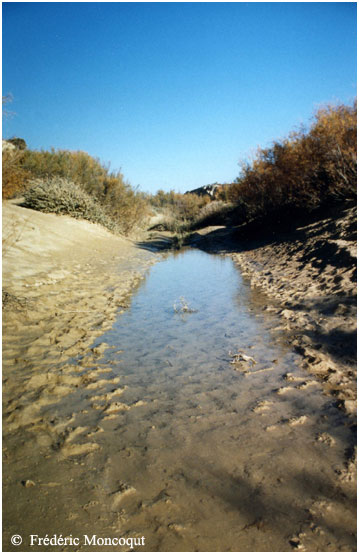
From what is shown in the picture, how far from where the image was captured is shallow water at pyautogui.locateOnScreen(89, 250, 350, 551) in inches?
68.0

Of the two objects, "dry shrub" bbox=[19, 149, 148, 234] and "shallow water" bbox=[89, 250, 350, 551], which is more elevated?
"dry shrub" bbox=[19, 149, 148, 234]

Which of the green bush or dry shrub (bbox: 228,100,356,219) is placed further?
the green bush

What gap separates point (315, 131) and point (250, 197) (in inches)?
245

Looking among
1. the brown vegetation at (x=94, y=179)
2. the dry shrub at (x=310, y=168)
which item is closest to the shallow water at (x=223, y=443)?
the dry shrub at (x=310, y=168)

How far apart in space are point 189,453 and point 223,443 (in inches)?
10.0

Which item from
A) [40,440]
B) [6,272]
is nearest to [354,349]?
[40,440]

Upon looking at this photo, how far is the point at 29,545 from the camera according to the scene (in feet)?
5.57

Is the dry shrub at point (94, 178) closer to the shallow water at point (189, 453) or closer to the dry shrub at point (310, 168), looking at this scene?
the dry shrub at point (310, 168)

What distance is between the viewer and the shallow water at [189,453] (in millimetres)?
1739

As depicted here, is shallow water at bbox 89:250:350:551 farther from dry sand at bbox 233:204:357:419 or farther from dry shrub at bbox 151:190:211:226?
dry shrub at bbox 151:190:211:226

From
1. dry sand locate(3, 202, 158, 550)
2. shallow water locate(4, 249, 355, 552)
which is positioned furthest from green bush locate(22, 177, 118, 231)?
shallow water locate(4, 249, 355, 552)

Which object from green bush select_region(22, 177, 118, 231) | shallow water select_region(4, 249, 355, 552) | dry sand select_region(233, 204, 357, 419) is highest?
green bush select_region(22, 177, 118, 231)

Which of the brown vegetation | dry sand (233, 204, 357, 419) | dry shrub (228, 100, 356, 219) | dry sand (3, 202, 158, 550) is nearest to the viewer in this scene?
dry sand (3, 202, 158, 550)

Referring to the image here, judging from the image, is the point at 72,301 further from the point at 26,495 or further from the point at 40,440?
the point at 26,495
